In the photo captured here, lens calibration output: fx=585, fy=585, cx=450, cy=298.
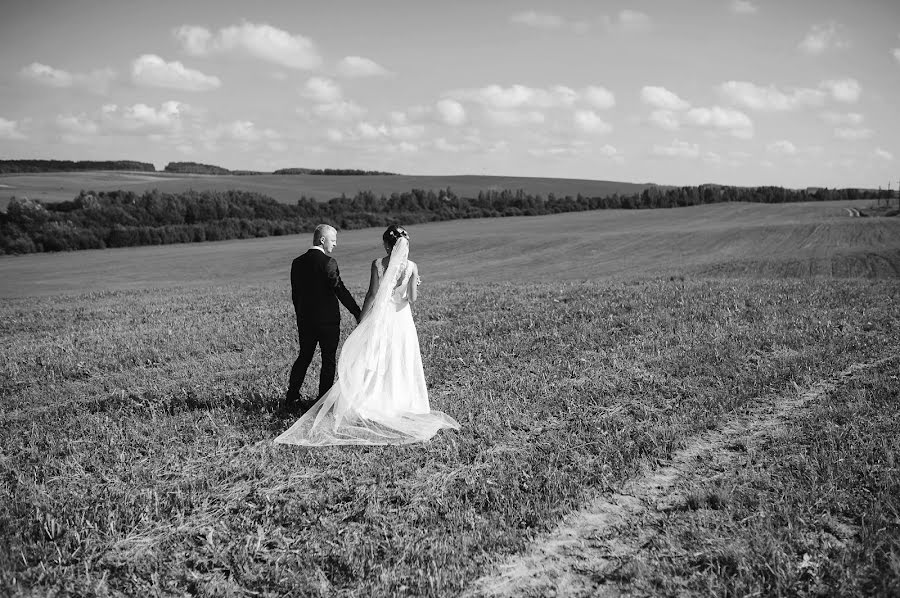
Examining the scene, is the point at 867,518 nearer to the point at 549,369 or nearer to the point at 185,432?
the point at 549,369

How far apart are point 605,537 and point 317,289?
5.17m

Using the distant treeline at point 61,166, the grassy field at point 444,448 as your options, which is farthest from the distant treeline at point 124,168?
the grassy field at point 444,448

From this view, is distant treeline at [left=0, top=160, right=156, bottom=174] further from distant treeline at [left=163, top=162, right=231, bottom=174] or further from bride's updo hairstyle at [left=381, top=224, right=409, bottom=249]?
bride's updo hairstyle at [left=381, top=224, right=409, bottom=249]

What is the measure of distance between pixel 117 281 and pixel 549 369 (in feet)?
146

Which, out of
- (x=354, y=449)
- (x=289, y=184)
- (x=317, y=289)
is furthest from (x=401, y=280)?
(x=289, y=184)

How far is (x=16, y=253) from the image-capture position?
64.7m

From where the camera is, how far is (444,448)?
7379 millimetres

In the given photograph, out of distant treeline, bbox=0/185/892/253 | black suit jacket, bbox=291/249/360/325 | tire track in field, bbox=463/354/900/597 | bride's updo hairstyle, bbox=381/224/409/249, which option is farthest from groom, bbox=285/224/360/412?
distant treeline, bbox=0/185/892/253

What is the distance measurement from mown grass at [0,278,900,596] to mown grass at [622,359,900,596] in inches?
40.5

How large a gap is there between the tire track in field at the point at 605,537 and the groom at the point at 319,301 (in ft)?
14.1

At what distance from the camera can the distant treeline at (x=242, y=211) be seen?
68.5 m

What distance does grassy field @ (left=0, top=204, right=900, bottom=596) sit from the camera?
200 inches

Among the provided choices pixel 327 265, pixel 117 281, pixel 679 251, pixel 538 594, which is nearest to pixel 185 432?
pixel 327 265

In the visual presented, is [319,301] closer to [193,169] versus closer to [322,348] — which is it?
[322,348]
